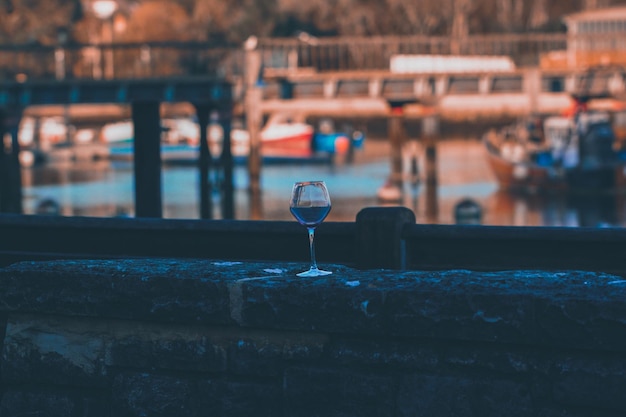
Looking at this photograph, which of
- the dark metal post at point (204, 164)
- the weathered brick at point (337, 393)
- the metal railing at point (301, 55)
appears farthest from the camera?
the metal railing at point (301, 55)

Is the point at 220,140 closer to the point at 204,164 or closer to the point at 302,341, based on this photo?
the point at 204,164

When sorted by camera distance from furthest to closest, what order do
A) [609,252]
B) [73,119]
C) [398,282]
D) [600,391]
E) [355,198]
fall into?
[73,119] < [355,198] < [609,252] < [398,282] < [600,391]

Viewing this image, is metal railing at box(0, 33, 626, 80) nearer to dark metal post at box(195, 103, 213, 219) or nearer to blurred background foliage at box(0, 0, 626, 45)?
blurred background foliage at box(0, 0, 626, 45)

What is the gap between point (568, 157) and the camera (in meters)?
47.2

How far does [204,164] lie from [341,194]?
38.2 feet

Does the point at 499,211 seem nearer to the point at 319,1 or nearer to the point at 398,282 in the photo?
the point at 398,282

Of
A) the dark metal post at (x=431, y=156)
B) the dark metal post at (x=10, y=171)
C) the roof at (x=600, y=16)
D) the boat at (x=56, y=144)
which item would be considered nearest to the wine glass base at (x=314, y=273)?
the dark metal post at (x=10, y=171)

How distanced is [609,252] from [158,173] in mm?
20653

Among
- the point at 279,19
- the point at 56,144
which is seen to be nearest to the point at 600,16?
the point at 279,19

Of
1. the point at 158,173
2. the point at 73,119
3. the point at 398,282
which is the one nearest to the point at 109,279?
the point at 398,282

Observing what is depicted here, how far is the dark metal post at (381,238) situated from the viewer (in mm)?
6402

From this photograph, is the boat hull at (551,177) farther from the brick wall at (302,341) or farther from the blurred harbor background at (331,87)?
the brick wall at (302,341)

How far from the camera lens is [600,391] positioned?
16.3 ft

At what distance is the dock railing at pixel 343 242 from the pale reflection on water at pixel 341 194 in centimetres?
2809
